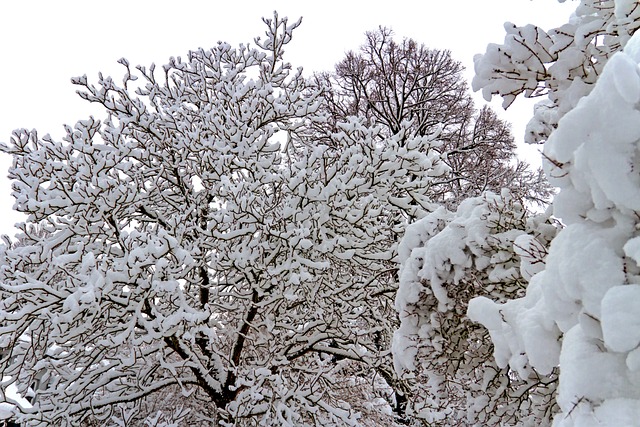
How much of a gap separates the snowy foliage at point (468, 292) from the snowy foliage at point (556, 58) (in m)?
0.94

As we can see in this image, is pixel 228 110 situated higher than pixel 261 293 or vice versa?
pixel 228 110

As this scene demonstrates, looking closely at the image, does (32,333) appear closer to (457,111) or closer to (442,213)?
(442,213)

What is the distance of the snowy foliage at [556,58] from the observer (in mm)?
2420

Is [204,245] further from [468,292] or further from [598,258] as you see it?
[598,258]

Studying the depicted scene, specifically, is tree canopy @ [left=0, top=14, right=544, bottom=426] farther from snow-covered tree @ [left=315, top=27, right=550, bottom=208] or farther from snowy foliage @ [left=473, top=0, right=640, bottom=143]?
snow-covered tree @ [left=315, top=27, right=550, bottom=208]

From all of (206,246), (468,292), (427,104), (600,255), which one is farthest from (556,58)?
(427,104)

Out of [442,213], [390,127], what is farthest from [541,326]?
[390,127]

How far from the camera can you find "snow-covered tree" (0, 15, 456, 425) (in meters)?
4.13

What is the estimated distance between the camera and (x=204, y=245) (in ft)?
16.1

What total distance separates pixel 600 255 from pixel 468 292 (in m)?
1.86

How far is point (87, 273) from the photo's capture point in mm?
3809

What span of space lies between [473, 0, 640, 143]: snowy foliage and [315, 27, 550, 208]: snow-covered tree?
7.03 m

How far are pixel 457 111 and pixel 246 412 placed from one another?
27.1 feet

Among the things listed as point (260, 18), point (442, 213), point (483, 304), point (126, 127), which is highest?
point (260, 18)
